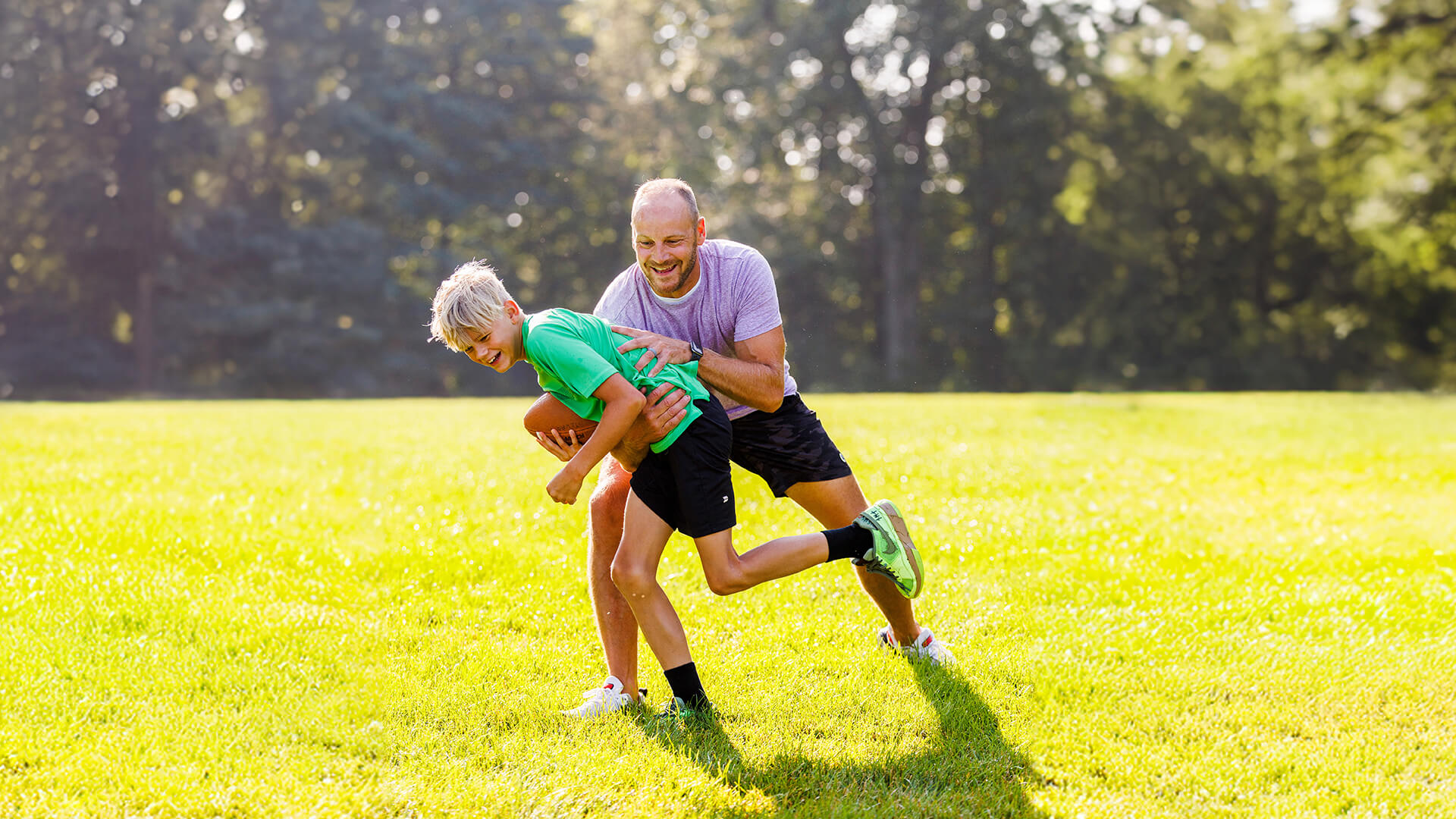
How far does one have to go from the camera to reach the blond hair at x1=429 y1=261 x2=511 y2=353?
4227mm

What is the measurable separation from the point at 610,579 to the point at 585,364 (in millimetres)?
1022

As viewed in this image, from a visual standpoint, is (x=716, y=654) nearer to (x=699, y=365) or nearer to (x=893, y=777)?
(x=893, y=777)

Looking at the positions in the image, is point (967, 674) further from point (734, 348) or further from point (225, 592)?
point (225, 592)

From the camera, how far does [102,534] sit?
24.5ft

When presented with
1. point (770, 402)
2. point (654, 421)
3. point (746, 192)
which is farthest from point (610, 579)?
point (746, 192)

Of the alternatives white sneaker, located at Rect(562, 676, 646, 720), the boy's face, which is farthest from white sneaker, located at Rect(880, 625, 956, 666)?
the boy's face

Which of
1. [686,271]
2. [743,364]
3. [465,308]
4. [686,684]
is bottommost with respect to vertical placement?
[686,684]

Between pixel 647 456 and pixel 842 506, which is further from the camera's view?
pixel 842 506

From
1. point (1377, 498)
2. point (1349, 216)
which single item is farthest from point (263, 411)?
point (1349, 216)

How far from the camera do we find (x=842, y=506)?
16.7ft

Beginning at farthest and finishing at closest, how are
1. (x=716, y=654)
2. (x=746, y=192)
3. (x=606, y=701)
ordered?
(x=746, y=192)
(x=716, y=654)
(x=606, y=701)

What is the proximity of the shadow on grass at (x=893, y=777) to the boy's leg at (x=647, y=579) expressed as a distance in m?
0.32

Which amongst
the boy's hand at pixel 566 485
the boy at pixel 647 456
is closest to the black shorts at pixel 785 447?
the boy at pixel 647 456

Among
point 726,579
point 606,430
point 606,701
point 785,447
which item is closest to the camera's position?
point 606,430
